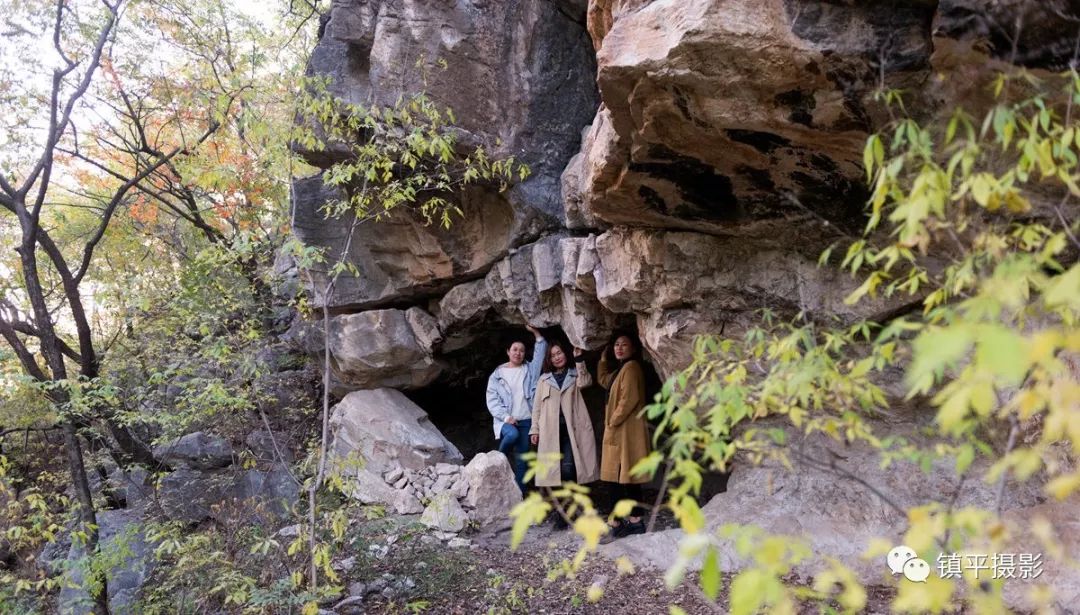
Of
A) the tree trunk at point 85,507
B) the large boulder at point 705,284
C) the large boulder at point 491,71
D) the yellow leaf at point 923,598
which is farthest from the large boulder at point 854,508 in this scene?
the tree trunk at point 85,507

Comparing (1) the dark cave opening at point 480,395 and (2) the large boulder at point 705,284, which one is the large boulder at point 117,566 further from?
(2) the large boulder at point 705,284

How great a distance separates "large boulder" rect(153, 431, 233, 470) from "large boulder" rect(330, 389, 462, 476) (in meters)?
1.35

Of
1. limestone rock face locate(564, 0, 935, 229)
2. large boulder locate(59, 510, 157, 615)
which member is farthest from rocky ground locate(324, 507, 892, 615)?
limestone rock face locate(564, 0, 935, 229)

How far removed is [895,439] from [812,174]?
2.62 m

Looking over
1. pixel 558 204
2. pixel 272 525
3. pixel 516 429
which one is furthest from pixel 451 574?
pixel 558 204

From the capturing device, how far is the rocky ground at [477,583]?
16.4ft

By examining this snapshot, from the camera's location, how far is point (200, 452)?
8.23 m

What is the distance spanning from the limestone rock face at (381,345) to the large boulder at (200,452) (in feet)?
5.42

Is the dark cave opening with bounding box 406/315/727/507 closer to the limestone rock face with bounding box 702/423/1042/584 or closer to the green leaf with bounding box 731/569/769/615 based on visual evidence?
the limestone rock face with bounding box 702/423/1042/584

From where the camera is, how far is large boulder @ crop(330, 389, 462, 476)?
26.2 feet

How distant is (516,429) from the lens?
7.68 meters

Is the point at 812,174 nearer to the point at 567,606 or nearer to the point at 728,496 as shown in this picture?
the point at 728,496

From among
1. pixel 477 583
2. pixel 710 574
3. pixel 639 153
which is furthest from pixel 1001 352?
pixel 477 583

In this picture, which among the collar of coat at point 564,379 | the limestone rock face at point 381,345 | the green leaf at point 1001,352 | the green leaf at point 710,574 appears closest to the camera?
the green leaf at point 1001,352
